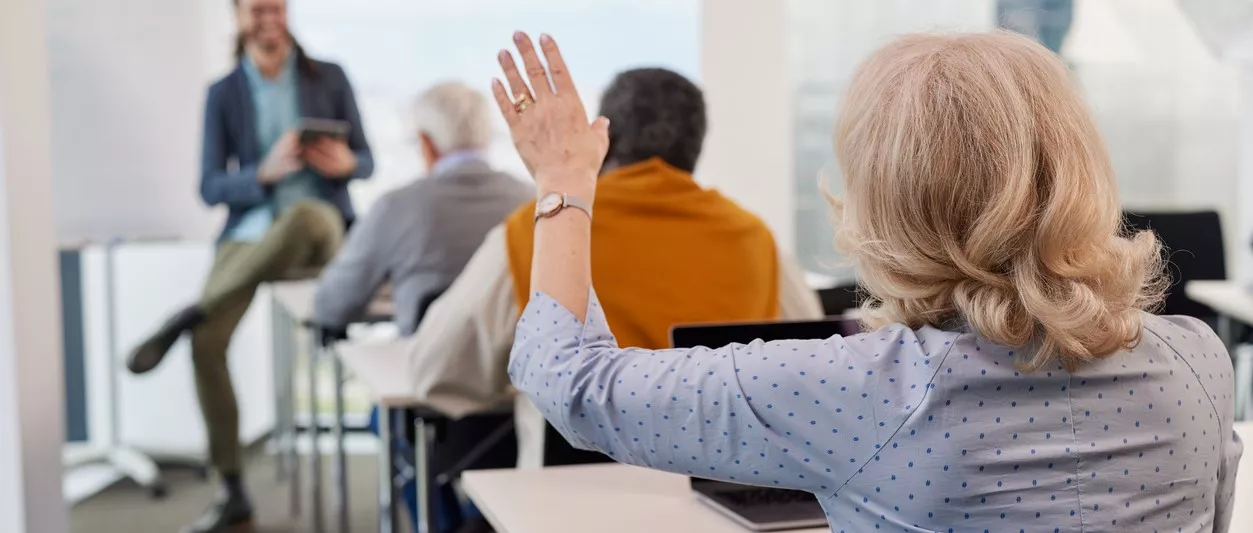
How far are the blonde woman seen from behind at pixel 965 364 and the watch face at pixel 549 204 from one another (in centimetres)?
19

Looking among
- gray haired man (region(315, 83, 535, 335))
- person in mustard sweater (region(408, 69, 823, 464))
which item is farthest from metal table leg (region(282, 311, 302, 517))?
person in mustard sweater (region(408, 69, 823, 464))

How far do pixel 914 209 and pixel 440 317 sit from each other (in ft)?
4.55

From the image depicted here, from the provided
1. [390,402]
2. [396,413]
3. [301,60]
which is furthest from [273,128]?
[390,402]

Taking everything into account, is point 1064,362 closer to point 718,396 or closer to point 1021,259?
point 1021,259

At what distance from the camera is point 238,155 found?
4.48 meters

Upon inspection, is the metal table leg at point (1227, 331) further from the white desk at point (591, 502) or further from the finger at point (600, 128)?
the finger at point (600, 128)

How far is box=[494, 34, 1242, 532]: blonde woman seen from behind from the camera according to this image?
3.35ft

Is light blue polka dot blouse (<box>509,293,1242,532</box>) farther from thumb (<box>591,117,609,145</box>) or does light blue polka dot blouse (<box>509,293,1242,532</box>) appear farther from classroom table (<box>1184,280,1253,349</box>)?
classroom table (<box>1184,280,1253,349</box>)

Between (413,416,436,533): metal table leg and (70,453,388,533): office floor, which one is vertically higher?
(413,416,436,533): metal table leg

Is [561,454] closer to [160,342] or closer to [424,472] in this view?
[424,472]

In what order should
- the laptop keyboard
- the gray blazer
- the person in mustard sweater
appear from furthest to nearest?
the gray blazer → the person in mustard sweater → the laptop keyboard

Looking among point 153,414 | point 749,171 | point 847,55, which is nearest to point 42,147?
point 153,414

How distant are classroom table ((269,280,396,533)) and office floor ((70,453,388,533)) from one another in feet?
0.22

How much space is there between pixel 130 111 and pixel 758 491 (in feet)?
→ 11.1
